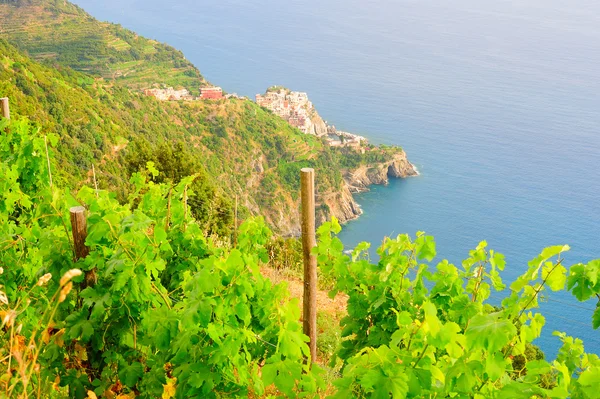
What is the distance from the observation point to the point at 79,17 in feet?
205

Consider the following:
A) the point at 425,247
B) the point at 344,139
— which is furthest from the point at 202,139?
the point at 425,247

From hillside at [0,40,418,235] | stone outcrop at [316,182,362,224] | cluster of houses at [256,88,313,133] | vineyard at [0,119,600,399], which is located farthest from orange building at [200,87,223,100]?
vineyard at [0,119,600,399]

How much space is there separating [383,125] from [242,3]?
77.1m

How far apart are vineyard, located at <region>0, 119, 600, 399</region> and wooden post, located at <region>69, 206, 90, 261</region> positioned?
30 mm

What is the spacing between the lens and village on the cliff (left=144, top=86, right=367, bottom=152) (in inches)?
2173

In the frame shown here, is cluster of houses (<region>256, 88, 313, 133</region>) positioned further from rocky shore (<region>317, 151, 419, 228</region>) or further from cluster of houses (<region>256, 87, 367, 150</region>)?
rocky shore (<region>317, 151, 419, 228</region>)

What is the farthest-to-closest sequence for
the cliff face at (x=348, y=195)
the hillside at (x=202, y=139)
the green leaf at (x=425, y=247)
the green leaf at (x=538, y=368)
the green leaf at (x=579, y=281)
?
the cliff face at (x=348, y=195)
the hillside at (x=202, y=139)
the green leaf at (x=425, y=247)
the green leaf at (x=579, y=281)
the green leaf at (x=538, y=368)

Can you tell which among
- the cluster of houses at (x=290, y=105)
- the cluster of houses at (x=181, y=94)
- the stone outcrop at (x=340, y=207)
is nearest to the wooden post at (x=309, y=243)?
the stone outcrop at (x=340, y=207)

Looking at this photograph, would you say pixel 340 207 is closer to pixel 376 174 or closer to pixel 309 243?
pixel 376 174

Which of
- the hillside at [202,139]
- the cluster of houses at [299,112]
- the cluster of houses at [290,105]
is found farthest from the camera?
the cluster of houses at [290,105]

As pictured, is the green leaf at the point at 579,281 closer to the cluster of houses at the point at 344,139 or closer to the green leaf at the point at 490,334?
the green leaf at the point at 490,334

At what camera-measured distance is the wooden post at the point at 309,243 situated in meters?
3.17

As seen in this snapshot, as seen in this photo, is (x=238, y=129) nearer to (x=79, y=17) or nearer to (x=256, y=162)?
(x=256, y=162)

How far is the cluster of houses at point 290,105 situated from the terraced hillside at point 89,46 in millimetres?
8012
